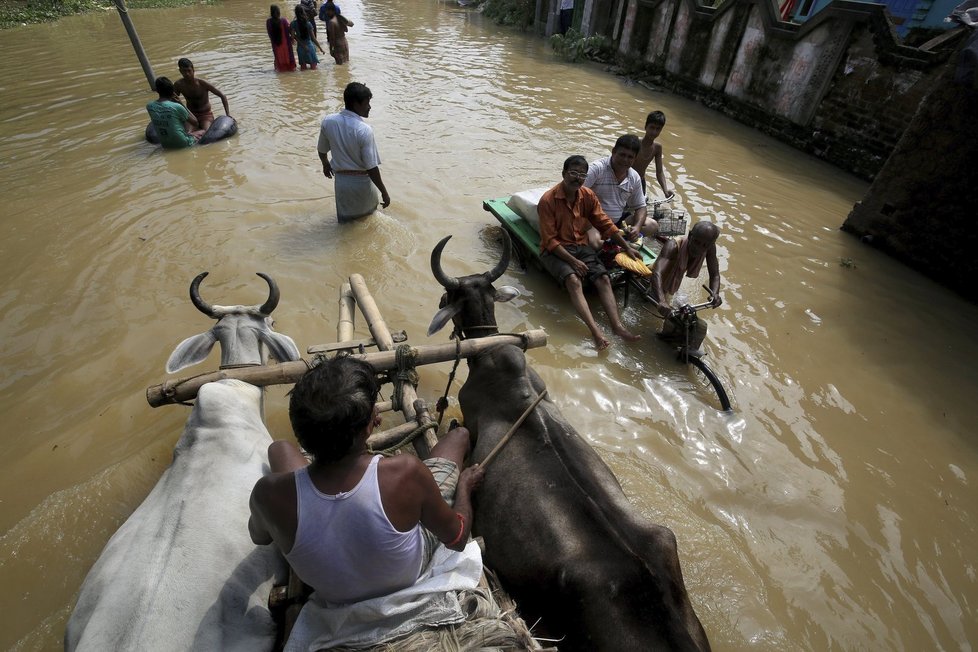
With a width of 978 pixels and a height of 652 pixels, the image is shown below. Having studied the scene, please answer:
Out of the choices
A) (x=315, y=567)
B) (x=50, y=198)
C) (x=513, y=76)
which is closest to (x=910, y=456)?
(x=315, y=567)

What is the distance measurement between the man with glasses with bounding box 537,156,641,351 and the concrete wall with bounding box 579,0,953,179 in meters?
7.30

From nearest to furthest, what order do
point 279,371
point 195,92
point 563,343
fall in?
point 279,371 → point 563,343 → point 195,92

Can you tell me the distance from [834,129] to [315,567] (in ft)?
41.0

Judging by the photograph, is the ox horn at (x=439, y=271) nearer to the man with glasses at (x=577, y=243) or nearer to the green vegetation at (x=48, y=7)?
the man with glasses at (x=577, y=243)

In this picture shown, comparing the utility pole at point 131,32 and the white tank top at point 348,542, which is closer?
the white tank top at point 348,542

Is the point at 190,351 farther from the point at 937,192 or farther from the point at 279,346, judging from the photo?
the point at 937,192

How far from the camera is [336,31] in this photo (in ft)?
48.4

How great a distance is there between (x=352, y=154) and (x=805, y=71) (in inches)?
403

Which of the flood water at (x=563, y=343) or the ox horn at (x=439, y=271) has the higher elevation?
the ox horn at (x=439, y=271)

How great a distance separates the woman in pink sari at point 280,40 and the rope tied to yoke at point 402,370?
13528 millimetres

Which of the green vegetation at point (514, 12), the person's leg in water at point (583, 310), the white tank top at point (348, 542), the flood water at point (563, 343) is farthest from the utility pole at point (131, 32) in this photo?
the green vegetation at point (514, 12)

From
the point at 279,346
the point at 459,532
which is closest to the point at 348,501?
the point at 459,532

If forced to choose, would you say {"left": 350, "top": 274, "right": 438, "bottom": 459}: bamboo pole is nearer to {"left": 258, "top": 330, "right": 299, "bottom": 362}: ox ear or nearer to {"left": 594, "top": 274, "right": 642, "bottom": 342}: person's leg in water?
{"left": 258, "top": 330, "right": 299, "bottom": 362}: ox ear

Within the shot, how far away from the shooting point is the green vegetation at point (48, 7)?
61.0ft
